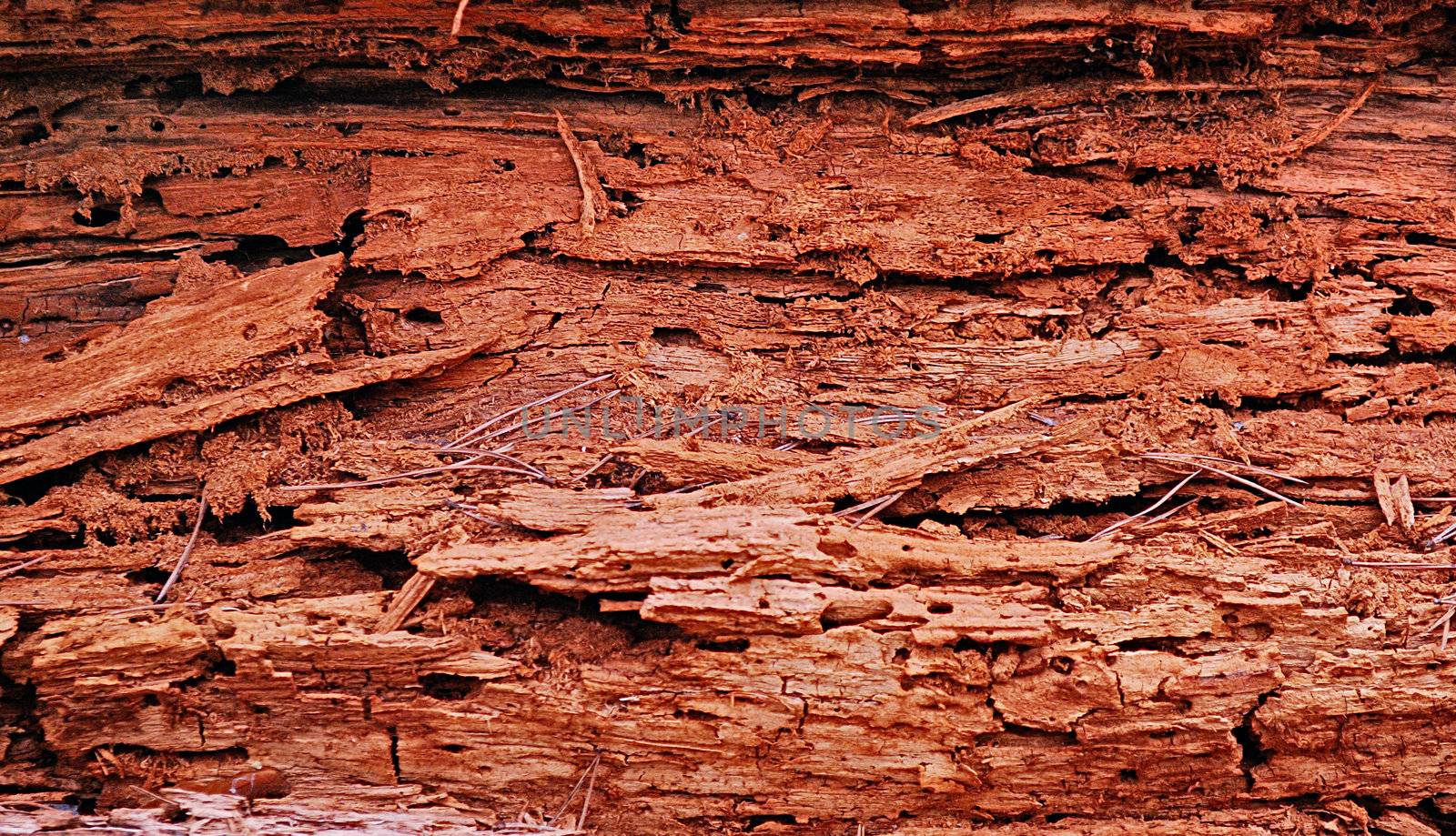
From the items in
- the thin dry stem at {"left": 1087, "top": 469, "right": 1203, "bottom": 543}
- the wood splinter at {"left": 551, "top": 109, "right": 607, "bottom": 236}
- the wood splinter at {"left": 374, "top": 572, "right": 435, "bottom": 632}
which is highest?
the wood splinter at {"left": 551, "top": 109, "right": 607, "bottom": 236}

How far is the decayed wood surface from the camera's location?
2.99 m

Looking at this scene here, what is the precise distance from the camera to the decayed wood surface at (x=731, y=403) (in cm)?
299

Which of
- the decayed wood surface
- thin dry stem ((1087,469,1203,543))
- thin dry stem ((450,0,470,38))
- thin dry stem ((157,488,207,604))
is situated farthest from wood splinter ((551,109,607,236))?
thin dry stem ((1087,469,1203,543))

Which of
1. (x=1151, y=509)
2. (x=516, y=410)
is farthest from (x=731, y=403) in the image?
(x=1151, y=509)

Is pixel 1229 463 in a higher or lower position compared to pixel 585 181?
lower

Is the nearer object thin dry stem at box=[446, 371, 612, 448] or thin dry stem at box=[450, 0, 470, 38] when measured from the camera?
thin dry stem at box=[450, 0, 470, 38]

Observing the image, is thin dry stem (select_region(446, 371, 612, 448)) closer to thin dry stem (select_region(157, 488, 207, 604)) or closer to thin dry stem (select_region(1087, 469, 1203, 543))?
thin dry stem (select_region(157, 488, 207, 604))

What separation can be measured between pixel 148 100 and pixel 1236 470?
4425 mm

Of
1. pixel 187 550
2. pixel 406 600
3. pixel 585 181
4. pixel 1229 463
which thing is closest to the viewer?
pixel 406 600

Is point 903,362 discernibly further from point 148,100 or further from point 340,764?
point 148,100

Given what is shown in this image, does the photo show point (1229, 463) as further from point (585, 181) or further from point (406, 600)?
point (406, 600)

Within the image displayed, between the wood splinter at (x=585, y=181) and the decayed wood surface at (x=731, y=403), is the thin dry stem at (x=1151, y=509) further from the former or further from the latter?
the wood splinter at (x=585, y=181)

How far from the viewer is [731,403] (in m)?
3.54

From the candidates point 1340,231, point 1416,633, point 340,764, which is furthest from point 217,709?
point 1340,231
